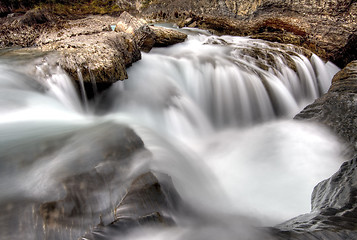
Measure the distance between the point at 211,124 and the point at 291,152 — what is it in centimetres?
178

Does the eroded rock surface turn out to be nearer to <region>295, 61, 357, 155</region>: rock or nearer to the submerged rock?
the submerged rock

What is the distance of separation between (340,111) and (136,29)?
16.0 feet

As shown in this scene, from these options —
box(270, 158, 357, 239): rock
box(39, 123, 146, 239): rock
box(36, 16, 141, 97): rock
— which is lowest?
box(270, 158, 357, 239): rock

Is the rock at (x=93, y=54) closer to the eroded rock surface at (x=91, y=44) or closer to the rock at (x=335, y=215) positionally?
the eroded rock surface at (x=91, y=44)

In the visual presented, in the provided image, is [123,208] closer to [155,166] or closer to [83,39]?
[155,166]

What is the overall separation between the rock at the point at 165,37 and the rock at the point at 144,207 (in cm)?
554

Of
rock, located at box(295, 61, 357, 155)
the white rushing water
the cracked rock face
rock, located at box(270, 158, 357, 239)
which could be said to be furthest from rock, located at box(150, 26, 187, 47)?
rock, located at box(270, 158, 357, 239)

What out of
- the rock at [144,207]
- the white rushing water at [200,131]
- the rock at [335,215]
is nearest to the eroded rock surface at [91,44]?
the white rushing water at [200,131]

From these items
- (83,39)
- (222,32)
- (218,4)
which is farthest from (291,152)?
(218,4)

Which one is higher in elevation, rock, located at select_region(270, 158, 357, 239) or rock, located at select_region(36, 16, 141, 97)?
rock, located at select_region(36, 16, 141, 97)

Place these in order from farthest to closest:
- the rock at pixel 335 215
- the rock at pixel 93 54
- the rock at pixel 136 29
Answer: the rock at pixel 136 29 < the rock at pixel 93 54 < the rock at pixel 335 215

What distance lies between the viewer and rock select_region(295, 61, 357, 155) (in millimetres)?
3467

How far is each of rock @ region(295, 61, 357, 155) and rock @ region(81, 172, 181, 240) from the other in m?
2.89

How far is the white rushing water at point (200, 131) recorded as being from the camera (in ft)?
6.55
